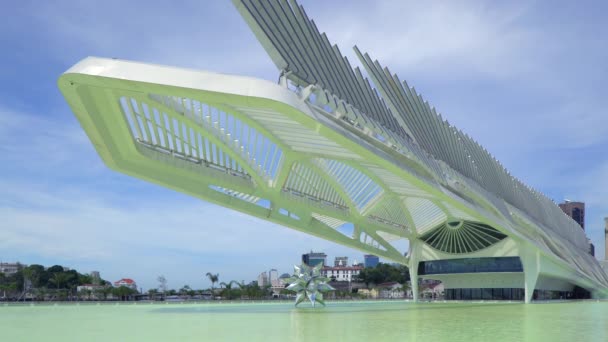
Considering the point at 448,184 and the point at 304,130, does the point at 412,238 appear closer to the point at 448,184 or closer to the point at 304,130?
the point at 448,184

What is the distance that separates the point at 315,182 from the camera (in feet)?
122

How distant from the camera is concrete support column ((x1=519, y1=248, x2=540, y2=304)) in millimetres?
44688

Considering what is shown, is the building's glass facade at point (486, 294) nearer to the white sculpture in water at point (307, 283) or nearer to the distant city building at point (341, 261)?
the white sculpture in water at point (307, 283)

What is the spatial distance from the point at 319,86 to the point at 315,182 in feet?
59.0

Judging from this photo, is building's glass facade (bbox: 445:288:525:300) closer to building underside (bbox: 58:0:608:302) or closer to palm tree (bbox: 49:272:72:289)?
building underside (bbox: 58:0:608:302)

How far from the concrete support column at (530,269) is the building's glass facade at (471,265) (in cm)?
141

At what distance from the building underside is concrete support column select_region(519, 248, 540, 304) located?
0.08 meters

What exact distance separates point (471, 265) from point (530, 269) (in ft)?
19.7

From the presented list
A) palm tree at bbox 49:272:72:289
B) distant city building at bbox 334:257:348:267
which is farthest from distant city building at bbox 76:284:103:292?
distant city building at bbox 334:257:348:267

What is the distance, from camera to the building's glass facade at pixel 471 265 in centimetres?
4722

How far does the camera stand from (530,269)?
45.0 meters

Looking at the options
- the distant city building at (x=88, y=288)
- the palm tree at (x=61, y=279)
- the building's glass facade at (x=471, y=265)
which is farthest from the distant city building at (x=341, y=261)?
the building's glass facade at (x=471, y=265)

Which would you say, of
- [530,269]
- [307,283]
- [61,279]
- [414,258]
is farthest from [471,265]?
[61,279]

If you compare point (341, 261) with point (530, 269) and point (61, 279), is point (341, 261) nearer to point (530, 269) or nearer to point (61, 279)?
point (61, 279)
